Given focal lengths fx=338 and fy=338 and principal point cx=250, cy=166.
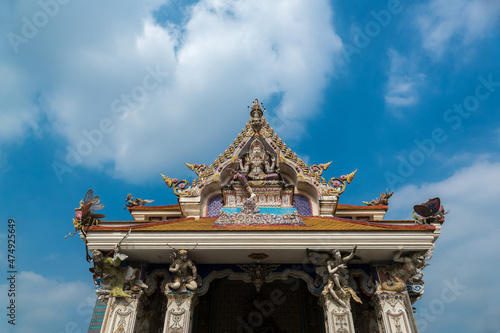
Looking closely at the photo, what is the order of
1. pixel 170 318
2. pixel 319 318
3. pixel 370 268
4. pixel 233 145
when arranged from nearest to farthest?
pixel 170 318 < pixel 370 268 < pixel 319 318 < pixel 233 145

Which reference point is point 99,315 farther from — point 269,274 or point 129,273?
point 269,274

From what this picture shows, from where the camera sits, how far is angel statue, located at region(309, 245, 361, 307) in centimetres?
777

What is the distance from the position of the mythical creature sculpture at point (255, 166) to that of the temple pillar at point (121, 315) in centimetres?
444

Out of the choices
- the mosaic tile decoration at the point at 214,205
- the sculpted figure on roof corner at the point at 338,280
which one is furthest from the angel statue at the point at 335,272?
the mosaic tile decoration at the point at 214,205

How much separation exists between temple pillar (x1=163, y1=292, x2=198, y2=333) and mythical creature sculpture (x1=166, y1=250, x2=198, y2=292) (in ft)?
0.55

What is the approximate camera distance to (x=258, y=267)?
8547 millimetres

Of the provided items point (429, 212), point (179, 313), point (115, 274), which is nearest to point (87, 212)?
point (115, 274)

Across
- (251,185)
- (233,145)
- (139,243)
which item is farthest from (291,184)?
(139,243)

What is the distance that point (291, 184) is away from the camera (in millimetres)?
10859

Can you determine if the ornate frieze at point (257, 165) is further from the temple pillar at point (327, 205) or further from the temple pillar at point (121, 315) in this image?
the temple pillar at point (121, 315)

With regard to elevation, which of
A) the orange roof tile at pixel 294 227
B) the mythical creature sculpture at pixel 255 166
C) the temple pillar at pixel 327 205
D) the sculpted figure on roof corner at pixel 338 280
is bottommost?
the sculpted figure on roof corner at pixel 338 280

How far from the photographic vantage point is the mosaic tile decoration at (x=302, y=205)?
35.1 feet

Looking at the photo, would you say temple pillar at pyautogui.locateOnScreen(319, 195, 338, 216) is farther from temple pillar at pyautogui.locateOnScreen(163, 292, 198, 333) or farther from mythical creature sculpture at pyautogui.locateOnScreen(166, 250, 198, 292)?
temple pillar at pyautogui.locateOnScreen(163, 292, 198, 333)

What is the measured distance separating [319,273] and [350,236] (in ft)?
3.78
